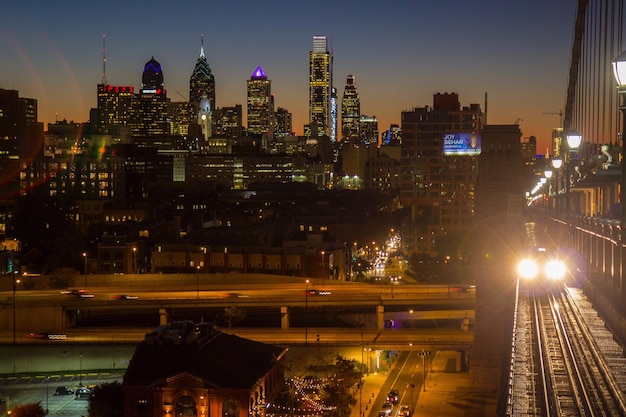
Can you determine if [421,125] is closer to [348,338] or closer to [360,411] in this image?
[348,338]

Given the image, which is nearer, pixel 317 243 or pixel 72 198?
pixel 317 243

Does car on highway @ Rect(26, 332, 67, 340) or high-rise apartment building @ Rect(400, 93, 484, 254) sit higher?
high-rise apartment building @ Rect(400, 93, 484, 254)

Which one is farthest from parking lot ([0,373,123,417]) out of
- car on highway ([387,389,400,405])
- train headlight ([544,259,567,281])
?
train headlight ([544,259,567,281])

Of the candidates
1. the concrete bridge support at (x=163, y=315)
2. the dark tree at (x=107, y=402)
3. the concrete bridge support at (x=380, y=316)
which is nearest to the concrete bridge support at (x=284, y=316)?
the concrete bridge support at (x=380, y=316)

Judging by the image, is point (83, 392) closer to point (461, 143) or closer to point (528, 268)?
point (528, 268)

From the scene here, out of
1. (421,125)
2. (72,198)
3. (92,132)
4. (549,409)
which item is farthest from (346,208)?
(549,409)

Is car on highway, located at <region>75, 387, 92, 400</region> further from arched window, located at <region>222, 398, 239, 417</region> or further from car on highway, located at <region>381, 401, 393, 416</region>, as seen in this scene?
car on highway, located at <region>381, 401, 393, 416</region>
